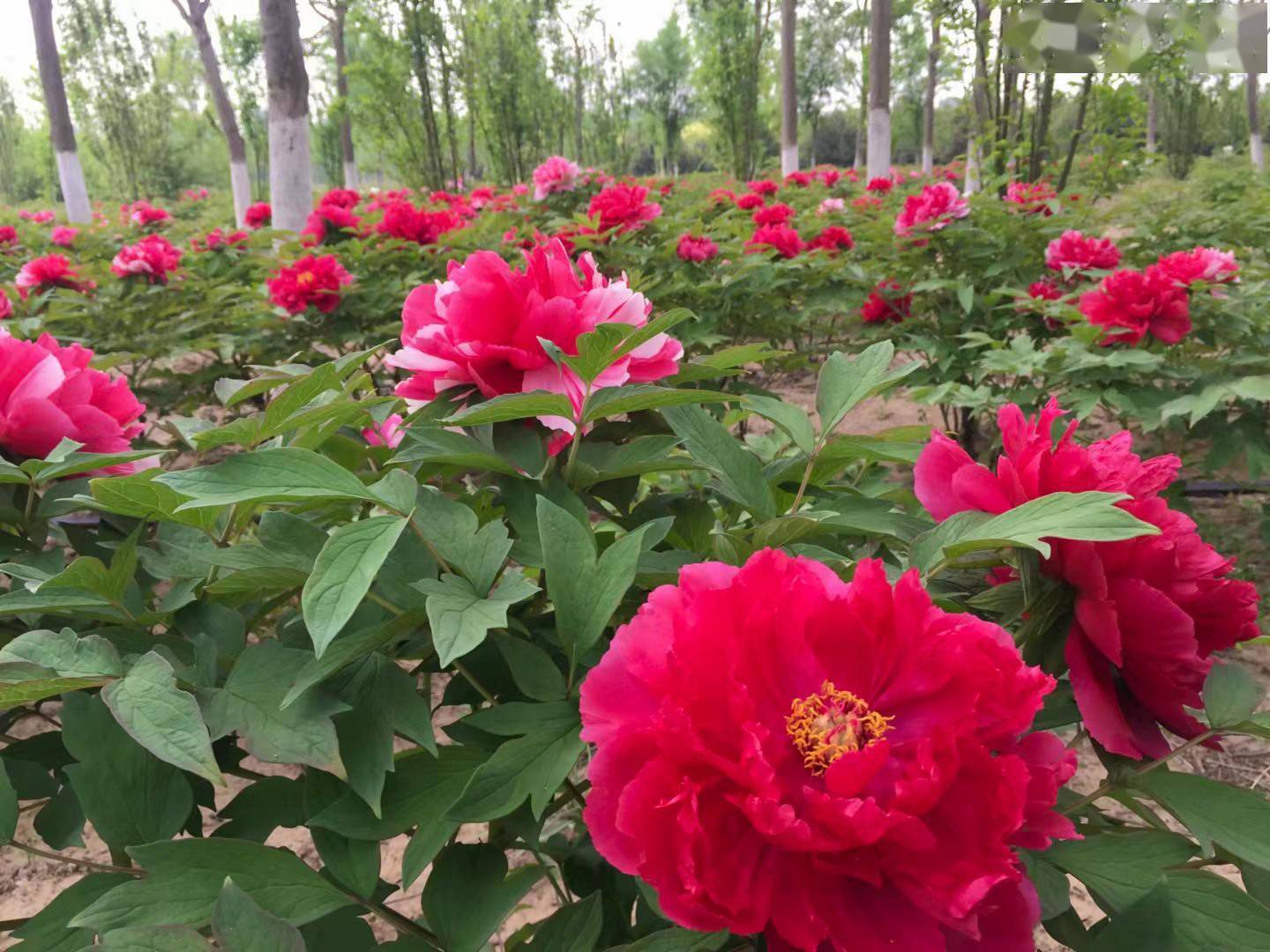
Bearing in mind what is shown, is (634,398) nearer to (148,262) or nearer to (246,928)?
(246,928)

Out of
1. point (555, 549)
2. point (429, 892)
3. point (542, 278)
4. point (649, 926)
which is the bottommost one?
point (649, 926)

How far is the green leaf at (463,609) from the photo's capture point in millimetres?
543

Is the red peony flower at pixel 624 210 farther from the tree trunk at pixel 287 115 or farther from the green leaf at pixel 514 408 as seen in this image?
the green leaf at pixel 514 408

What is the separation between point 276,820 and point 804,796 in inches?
16.9

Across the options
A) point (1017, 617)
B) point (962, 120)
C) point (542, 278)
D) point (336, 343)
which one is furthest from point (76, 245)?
point (962, 120)

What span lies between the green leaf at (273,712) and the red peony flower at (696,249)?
11.4 ft

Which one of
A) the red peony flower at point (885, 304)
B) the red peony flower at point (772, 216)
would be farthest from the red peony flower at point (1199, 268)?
the red peony flower at point (772, 216)

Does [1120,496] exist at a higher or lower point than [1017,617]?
higher

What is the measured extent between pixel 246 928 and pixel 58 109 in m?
12.9

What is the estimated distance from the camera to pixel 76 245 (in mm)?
6043

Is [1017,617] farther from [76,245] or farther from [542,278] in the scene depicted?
[76,245]

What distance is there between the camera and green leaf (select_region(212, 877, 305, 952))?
0.52 m

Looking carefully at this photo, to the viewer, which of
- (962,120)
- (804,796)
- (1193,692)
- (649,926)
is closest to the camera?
(804,796)

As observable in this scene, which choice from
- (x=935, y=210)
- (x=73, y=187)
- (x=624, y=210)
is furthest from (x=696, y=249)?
(x=73, y=187)
